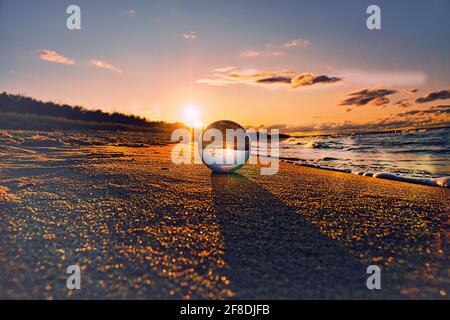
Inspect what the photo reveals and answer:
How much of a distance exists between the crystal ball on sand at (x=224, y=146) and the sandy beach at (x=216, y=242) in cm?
104

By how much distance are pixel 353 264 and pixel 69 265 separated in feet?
3.76

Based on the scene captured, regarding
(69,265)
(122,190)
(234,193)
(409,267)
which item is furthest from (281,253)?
(122,190)

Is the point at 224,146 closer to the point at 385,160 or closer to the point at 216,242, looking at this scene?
the point at 216,242

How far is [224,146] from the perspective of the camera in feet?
12.0

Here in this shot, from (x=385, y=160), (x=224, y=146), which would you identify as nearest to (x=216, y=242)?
(x=224, y=146)

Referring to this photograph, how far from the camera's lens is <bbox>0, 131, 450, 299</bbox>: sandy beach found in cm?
93

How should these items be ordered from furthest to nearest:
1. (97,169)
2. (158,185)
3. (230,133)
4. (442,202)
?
(230,133)
(97,169)
(158,185)
(442,202)

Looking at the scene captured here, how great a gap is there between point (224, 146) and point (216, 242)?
8.06 feet

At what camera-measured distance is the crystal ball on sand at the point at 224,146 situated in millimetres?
3416

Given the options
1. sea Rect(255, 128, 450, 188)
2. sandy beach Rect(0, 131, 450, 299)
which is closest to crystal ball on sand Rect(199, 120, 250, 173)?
sandy beach Rect(0, 131, 450, 299)

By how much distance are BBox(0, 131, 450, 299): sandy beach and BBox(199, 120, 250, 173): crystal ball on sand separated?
1.04m

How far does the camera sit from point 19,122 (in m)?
8.41

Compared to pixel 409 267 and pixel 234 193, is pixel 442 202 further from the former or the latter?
pixel 234 193

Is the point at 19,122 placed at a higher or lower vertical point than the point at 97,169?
higher
